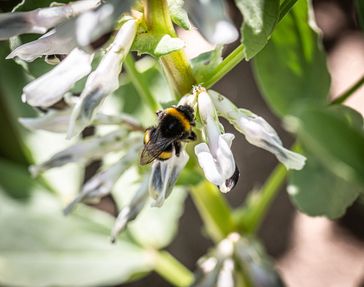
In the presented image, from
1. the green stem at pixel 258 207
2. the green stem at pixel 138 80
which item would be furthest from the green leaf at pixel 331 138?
the green stem at pixel 138 80

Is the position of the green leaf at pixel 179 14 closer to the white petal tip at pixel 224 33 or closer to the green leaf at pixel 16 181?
the white petal tip at pixel 224 33

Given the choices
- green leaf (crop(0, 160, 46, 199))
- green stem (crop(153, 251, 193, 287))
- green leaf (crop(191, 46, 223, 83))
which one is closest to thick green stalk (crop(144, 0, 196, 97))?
green leaf (crop(191, 46, 223, 83))

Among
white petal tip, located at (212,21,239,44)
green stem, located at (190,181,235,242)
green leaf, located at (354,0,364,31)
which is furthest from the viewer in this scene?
green stem, located at (190,181,235,242)

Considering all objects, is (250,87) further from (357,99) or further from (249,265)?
(249,265)

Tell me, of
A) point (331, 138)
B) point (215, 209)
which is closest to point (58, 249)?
point (215, 209)

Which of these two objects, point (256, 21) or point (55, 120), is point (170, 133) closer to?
point (256, 21)

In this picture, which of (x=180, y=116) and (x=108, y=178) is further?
(x=108, y=178)

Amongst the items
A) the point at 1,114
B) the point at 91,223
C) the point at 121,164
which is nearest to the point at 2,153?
the point at 1,114

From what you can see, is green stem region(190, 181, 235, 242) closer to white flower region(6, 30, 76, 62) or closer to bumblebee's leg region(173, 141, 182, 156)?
bumblebee's leg region(173, 141, 182, 156)
